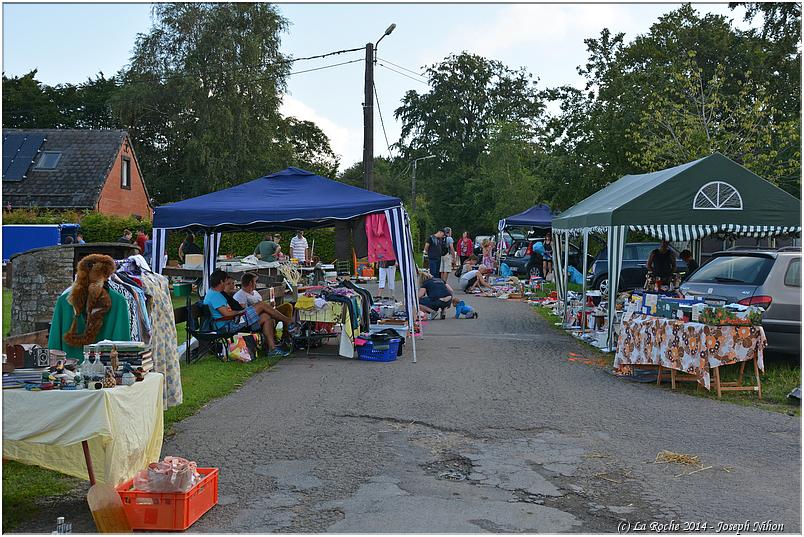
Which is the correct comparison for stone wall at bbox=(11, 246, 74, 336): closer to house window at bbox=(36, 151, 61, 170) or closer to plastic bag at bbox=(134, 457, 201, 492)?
plastic bag at bbox=(134, 457, 201, 492)

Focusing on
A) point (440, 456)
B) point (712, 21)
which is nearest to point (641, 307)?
point (440, 456)

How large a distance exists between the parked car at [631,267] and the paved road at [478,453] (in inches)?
447

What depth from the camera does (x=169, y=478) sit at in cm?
513

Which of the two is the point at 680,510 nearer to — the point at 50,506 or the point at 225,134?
the point at 50,506

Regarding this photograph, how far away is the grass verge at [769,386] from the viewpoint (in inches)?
358

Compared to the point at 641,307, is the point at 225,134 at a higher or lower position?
higher

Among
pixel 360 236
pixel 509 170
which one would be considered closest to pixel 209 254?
pixel 360 236

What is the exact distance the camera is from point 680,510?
5.46 metres

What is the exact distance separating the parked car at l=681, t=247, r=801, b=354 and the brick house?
32.4 meters

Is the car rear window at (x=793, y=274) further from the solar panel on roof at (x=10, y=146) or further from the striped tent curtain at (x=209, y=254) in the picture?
the solar panel on roof at (x=10, y=146)

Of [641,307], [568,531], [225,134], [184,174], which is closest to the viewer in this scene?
[568,531]

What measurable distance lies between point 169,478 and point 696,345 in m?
6.54

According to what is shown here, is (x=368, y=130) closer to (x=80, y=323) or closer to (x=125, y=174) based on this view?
(x=80, y=323)

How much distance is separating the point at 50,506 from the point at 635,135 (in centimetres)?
2196
